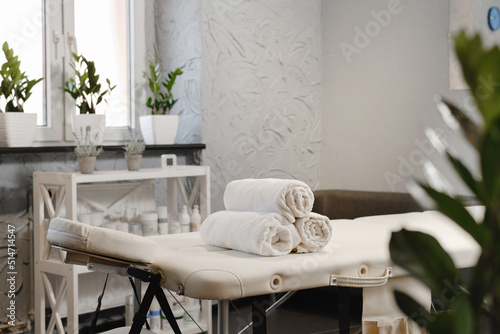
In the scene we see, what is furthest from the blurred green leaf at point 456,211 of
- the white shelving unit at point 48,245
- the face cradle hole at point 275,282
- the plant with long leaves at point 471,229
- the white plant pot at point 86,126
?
the white plant pot at point 86,126

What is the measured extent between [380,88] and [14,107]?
6.71 feet

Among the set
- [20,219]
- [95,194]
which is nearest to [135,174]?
[95,194]

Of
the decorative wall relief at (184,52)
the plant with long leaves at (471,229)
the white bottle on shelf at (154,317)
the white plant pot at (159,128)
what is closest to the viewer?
the plant with long leaves at (471,229)

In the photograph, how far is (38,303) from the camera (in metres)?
2.69

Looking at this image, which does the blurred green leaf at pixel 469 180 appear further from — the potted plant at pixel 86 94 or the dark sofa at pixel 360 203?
the dark sofa at pixel 360 203

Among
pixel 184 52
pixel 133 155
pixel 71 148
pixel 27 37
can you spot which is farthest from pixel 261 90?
pixel 27 37

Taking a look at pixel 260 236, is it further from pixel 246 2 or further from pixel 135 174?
pixel 246 2

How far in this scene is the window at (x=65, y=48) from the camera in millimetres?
2895

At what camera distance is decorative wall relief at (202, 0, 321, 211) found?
3314mm

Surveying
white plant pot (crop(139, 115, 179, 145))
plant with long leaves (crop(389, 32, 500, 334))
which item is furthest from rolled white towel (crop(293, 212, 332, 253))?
white plant pot (crop(139, 115, 179, 145))

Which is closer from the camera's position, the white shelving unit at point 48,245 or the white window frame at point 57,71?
the white shelving unit at point 48,245

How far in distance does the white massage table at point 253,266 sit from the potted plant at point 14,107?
1220mm

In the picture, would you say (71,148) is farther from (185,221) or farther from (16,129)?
(185,221)

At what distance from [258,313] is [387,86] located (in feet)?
7.51
